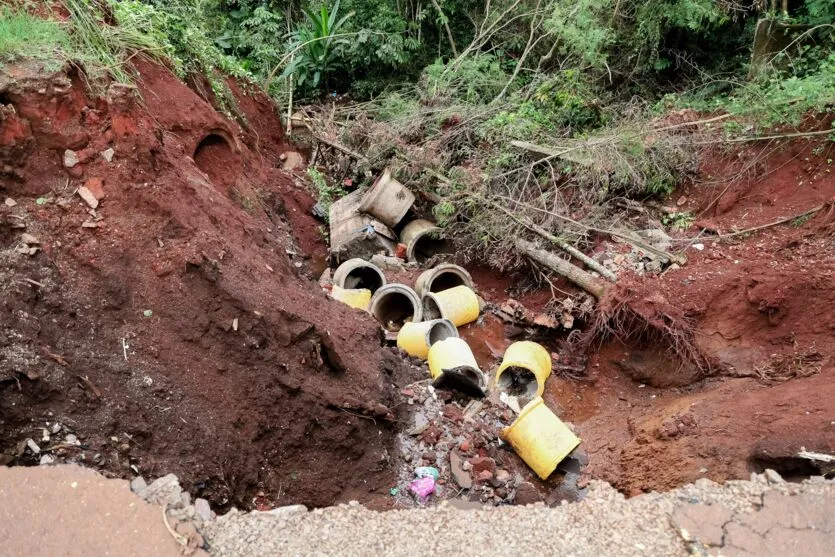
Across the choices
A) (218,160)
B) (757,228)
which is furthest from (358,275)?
(757,228)

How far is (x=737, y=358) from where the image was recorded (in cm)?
497

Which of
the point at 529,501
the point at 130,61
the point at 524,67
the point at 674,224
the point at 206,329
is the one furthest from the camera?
the point at 524,67

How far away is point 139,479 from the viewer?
2.70 m

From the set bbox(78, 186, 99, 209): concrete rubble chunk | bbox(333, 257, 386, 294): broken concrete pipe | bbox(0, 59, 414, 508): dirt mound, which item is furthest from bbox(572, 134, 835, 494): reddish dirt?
bbox(78, 186, 99, 209): concrete rubble chunk

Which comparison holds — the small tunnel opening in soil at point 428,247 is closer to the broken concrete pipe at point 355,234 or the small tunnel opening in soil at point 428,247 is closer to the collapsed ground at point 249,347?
the broken concrete pipe at point 355,234

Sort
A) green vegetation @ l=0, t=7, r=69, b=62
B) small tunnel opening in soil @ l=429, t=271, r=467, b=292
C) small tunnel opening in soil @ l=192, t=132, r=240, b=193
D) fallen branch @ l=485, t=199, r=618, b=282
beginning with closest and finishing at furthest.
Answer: green vegetation @ l=0, t=7, r=69, b=62
fallen branch @ l=485, t=199, r=618, b=282
small tunnel opening in soil @ l=192, t=132, r=240, b=193
small tunnel opening in soil @ l=429, t=271, r=467, b=292

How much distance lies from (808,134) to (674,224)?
1531 millimetres

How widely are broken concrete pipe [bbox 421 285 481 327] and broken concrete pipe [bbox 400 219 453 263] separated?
42.4 inches

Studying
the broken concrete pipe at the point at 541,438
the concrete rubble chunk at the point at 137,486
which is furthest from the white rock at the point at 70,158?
the broken concrete pipe at the point at 541,438

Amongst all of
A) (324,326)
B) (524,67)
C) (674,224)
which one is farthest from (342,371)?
(524,67)

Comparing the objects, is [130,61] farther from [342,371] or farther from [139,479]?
[139,479]

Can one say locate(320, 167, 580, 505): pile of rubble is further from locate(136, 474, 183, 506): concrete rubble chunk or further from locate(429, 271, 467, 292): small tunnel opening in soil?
locate(136, 474, 183, 506): concrete rubble chunk

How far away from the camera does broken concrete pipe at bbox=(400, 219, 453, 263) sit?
23.2 ft

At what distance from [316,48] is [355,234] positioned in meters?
4.36
